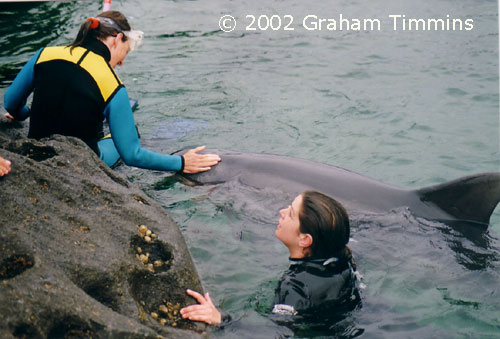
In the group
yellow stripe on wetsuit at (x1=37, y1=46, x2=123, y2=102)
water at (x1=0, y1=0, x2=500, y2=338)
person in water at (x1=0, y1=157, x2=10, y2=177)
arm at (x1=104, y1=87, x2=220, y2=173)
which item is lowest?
water at (x1=0, y1=0, x2=500, y2=338)

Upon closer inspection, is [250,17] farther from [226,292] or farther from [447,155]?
[226,292]

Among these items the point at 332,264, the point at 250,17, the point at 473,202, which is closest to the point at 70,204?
the point at 332,264

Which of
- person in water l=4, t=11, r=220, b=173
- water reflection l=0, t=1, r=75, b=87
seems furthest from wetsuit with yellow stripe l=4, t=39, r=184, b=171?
water reflection l=0, t=1, r=75, b=87

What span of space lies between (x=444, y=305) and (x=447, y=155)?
3.14m

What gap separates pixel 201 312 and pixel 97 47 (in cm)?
261

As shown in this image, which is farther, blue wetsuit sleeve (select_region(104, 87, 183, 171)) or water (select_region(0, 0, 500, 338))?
blue wetsuit sleeve (select_region(104, 87, 183, 171))

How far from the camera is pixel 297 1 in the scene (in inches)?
532

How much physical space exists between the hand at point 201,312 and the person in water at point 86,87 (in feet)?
6.34

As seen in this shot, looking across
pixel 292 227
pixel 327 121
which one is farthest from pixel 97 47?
pixel 327 121

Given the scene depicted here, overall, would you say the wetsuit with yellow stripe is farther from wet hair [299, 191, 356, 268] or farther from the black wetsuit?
the black wetsuit

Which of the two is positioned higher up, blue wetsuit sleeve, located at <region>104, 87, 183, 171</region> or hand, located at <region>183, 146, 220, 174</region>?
blue wetsuit sleeve, located at <region>104, 87, 183, 171</region>

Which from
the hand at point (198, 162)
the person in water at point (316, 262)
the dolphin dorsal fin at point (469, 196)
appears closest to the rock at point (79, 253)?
the person in water at point (316, 262)

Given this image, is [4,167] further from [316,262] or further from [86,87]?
[316,262]

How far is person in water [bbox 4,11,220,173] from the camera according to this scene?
15.5 ft
